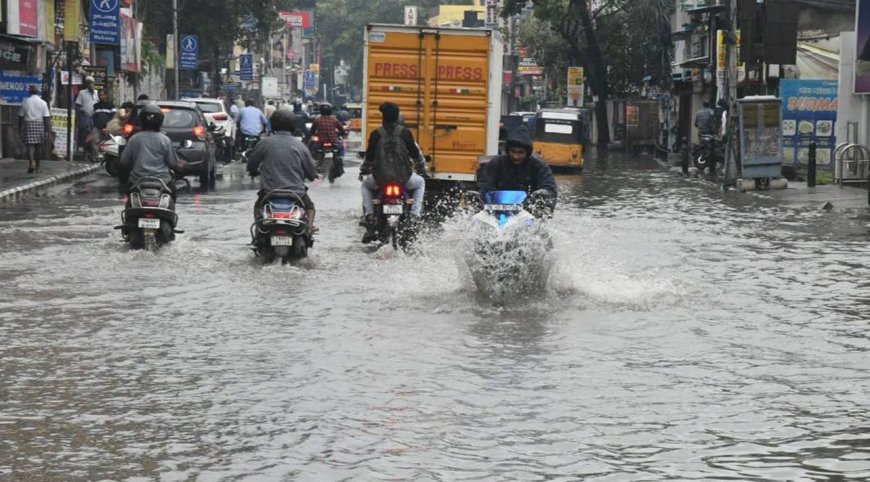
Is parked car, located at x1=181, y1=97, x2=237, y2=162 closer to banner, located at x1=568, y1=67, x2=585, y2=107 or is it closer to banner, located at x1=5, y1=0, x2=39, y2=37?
banner, located at x1=5, y1=0, x2=39, y2=37

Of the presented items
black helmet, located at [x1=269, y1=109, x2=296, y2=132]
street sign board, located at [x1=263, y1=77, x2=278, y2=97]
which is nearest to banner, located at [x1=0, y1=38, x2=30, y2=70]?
black helmet, located at [x1=269, y1=109, x2=296, y2=132]

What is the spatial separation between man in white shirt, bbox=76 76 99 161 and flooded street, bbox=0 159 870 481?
64.9 feet

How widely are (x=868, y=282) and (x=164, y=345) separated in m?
7.16

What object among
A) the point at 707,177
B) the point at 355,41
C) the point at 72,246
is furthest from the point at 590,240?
the point at 355,41

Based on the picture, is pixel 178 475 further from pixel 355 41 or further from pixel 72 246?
pixel 355 41

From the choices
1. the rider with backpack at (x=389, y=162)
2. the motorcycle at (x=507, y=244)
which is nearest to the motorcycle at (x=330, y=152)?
the rider with backpack at (x=389, y=162)

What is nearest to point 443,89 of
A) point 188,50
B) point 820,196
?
point 820,196

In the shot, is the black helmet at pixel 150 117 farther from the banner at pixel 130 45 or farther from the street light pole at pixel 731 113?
the banner at pixel 130 45

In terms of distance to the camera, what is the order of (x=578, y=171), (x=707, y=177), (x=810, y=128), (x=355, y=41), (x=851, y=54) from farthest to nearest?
1. (x=355, y=41)
2. (x=578, y=171)
3. (x=707, y=177)
4. (x=810, y=128)
5. (x=851, y=54)

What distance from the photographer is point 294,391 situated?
8.59 m

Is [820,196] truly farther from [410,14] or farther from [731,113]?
[410,14]

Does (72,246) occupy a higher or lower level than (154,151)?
lower

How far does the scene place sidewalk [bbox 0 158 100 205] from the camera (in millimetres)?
25208

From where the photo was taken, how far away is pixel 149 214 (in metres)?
16.0
